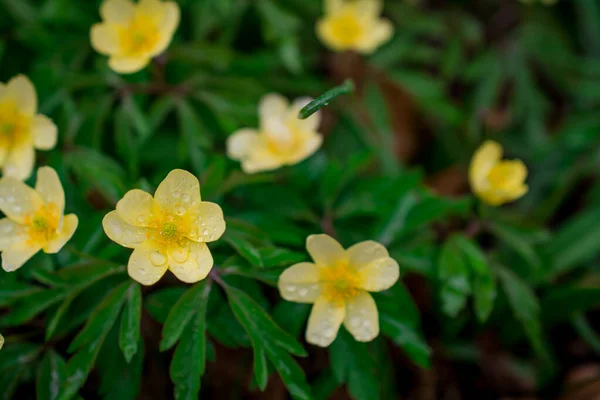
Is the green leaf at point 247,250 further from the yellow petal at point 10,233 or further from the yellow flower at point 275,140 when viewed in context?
the yellow petal at point 10,233

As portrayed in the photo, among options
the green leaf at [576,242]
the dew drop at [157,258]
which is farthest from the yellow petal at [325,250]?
the green leaf at [576,242]

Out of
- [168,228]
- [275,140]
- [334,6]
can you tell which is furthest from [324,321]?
[334,6]

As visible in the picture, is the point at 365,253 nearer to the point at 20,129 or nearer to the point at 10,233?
the point at 10,233

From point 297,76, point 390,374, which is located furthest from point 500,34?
point 390,374

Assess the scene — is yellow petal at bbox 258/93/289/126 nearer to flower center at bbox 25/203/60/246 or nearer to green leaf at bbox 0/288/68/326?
flower center at bbox 25/203/60/246

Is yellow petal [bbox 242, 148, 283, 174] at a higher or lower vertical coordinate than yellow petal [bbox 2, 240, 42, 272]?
higher

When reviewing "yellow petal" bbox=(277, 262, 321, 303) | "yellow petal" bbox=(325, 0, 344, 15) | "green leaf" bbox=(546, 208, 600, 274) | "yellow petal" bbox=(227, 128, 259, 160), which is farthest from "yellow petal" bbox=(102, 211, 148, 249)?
"green leaf" bbox=(546, 208, 600, 274)

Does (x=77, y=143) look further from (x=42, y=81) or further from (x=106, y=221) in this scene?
(x=106, y=221)
